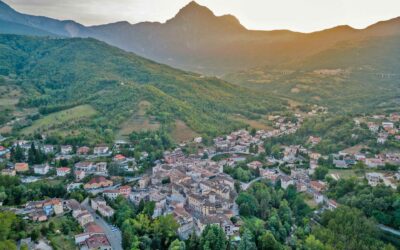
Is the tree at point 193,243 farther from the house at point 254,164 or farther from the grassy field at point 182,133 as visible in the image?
the grassy field at point 182,133

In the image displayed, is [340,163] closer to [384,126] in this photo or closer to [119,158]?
[384,126]

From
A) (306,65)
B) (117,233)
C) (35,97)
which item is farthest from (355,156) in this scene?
(306,65)

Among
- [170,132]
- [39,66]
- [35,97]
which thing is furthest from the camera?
[39,66]

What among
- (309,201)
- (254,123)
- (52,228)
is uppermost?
(52,228)

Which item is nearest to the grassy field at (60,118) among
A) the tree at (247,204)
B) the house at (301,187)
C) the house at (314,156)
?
the tree at (247,204)

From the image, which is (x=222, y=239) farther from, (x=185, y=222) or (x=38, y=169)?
(x=38, y=169)

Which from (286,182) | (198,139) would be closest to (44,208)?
(286,182)

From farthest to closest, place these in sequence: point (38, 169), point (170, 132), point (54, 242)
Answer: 1. point (170, 132)
2. point (38, 169)
3. point (54, 242)
